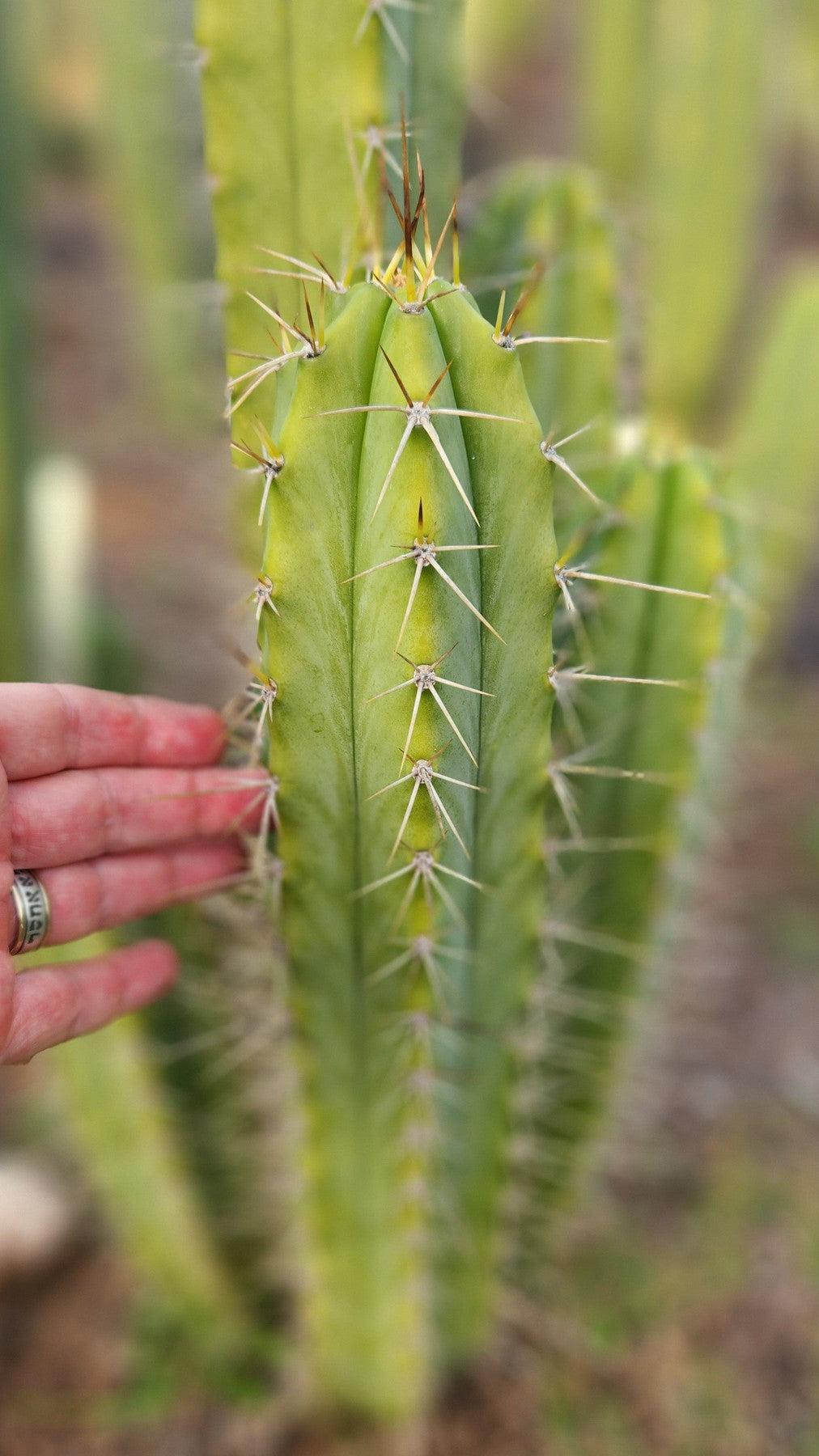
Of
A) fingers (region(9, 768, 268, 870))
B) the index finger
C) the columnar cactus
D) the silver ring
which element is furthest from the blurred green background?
the silver ring

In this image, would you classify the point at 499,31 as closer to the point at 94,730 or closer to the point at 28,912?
the point at 94,730

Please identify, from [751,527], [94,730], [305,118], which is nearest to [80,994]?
[94,730]

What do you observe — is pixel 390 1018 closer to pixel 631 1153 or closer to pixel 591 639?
pixel 591 639

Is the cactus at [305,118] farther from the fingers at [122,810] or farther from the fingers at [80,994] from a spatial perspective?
the fingers at [80,994]

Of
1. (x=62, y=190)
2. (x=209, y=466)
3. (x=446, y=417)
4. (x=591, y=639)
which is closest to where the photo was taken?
(x=446, y=417)

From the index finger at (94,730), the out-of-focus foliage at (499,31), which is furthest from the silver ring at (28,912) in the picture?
the out-of-focus foliage at (499,31)

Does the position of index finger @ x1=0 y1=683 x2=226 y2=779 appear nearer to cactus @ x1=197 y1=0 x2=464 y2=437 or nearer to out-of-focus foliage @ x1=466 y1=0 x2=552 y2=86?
cactus @ x1=197 y1=0 x2=464 y2=437

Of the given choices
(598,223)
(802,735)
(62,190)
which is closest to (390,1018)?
(598,223)
